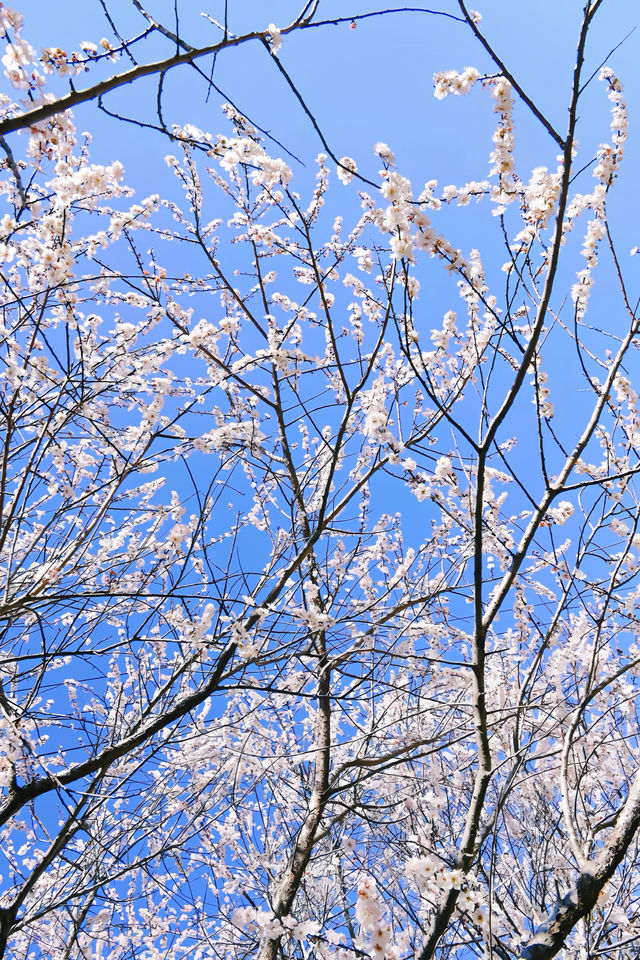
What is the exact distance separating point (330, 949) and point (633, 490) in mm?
2686

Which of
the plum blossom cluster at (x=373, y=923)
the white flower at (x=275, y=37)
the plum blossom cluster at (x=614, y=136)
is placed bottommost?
the plum blossom cluster at (x=373, y=923)

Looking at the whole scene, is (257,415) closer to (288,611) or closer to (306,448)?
(306,448)

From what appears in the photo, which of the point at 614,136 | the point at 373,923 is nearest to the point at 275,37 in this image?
the point at 614,136

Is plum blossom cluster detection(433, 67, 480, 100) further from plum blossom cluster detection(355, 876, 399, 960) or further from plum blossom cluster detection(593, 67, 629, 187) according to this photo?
plum blossom cluster detection(355, 876, 399, 960)

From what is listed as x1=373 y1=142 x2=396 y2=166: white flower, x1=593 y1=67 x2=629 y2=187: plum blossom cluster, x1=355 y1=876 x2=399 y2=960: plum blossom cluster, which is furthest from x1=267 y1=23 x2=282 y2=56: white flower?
x1=355 y1=876 x2=399 y2=960: plum blossom cluster

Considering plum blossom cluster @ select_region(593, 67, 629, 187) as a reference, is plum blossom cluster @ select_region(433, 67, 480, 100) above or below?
below

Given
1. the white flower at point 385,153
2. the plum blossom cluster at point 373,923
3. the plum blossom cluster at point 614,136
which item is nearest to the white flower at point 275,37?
the white flower at point 385,153

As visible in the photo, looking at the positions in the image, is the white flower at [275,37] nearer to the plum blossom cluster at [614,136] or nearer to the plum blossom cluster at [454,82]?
the plum blossom cluster at [454,82]

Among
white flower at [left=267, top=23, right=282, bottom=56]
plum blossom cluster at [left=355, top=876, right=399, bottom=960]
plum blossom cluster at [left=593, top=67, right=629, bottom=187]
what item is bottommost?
plum blossom cluster at [left=355, top=876, right=399, bottom=960]

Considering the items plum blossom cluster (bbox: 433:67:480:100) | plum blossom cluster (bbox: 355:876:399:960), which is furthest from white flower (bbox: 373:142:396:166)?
plum blossom cluster (bbox: 355:876:399:960)

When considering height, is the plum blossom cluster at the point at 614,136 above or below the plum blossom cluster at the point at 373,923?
above

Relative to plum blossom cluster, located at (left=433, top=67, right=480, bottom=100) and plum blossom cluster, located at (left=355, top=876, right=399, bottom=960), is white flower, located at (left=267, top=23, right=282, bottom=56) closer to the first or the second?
plum blossom cluster, located at (left=433, top=67, right=480, bottom=100)

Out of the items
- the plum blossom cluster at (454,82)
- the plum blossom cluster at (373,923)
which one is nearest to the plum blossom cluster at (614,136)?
the plum blossom cluster at (454,82)

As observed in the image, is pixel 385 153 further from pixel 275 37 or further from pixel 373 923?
pixel 373 923
